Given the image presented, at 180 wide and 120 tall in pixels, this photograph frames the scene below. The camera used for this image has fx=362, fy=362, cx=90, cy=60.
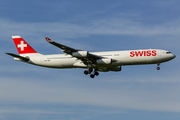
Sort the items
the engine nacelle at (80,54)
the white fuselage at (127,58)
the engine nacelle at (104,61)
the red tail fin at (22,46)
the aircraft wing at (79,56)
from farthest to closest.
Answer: the red tail fin at (22,46)
the engine nacelle at (104,61)
the white fuselage at (127,58)
the engine nacelle at (80,54)
the aircraft wing at (79,56)

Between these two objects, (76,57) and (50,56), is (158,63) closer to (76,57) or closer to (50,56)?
(76,57)

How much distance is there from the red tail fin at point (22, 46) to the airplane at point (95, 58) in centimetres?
254

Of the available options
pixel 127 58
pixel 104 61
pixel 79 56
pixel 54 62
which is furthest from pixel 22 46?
pixel 127 58

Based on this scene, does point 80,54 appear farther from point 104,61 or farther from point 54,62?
point 54,62

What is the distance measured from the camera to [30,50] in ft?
237

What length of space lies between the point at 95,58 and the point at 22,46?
56.2 feet

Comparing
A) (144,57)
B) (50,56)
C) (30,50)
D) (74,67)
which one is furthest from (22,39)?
(144,57)

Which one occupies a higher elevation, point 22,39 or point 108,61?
point 22,39

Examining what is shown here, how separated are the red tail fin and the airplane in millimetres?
2537

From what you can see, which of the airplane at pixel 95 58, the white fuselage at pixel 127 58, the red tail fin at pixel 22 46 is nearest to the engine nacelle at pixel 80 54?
the airplane at pixel 95 58

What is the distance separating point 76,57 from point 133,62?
33.0ft

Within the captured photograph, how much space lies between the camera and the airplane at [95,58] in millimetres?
63250

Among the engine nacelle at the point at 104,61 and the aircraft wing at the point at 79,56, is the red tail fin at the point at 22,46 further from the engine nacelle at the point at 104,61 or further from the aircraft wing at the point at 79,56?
the engine nacelle at the point at 104,61

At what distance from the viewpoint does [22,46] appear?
73188 millimetres
